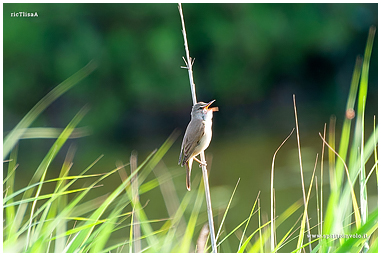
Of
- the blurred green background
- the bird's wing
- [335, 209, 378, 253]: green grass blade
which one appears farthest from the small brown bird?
the blurred green background

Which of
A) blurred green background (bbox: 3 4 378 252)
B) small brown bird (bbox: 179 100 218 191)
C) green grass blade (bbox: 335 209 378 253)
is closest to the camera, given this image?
green grass blade (bbox: 335 209 378 253)

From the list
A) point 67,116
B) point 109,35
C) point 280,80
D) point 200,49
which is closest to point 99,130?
point 67,116

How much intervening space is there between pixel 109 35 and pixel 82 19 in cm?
81

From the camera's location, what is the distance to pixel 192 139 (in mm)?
2947

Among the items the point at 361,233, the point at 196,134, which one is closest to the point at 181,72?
the point at 196,134

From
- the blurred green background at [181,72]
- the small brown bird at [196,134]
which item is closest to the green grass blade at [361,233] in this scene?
the small brown bird at [196,134]

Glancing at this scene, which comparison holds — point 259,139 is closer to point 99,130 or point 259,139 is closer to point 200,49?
point 200,49

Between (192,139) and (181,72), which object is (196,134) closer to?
(192,139)

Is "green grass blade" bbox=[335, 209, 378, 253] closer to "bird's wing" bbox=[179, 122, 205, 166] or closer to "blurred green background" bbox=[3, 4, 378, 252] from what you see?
"bird's wing" bbox=[179, 122, 205, 166]

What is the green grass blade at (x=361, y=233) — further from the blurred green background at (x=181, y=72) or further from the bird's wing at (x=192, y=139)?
the blurred green background at (x=181, y=72)

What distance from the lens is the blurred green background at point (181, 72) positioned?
998 cm

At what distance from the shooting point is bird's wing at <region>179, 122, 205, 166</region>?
294 cm

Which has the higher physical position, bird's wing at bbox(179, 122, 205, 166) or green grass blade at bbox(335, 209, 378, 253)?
bird's wing at bbox(179, 122, 205, 166)

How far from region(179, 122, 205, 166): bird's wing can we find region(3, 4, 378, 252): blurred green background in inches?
241
